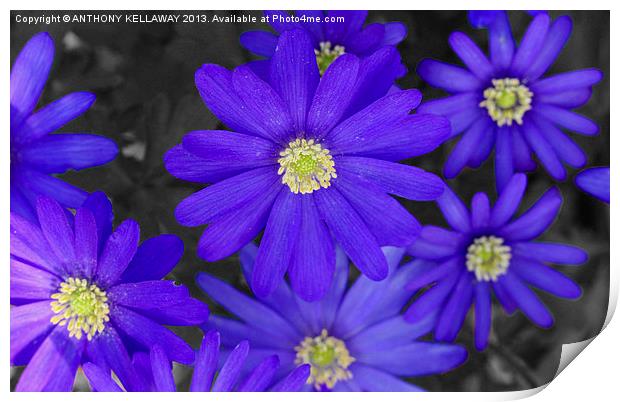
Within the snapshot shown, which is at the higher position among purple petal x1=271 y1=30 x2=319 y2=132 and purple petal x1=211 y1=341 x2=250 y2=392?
purple petal x1=271 y1=30 x2=319 y2=132

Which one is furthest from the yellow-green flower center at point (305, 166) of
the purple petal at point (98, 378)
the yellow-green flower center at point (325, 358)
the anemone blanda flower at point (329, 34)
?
the purple petal at point (98, 378)

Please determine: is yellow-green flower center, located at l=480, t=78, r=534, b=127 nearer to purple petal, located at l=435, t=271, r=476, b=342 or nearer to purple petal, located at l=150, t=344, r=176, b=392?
purple petal, located at l=435, t=271, r=476, b=342

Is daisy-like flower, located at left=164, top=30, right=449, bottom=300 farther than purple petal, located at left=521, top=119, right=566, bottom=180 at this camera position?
No

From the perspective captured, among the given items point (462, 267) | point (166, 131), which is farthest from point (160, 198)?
point (462, 267)

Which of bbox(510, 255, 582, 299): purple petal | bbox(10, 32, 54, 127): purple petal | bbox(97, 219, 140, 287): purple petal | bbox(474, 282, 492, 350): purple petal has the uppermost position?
bbox(10, 32, 54, 127): purple petal

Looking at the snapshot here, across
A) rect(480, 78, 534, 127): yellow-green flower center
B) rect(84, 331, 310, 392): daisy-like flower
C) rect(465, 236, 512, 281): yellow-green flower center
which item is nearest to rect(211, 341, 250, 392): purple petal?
rect(84, 331, 310, 392): daisy-like flower

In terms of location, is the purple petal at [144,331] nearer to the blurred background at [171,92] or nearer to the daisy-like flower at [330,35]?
the blurred background at [171,92]
